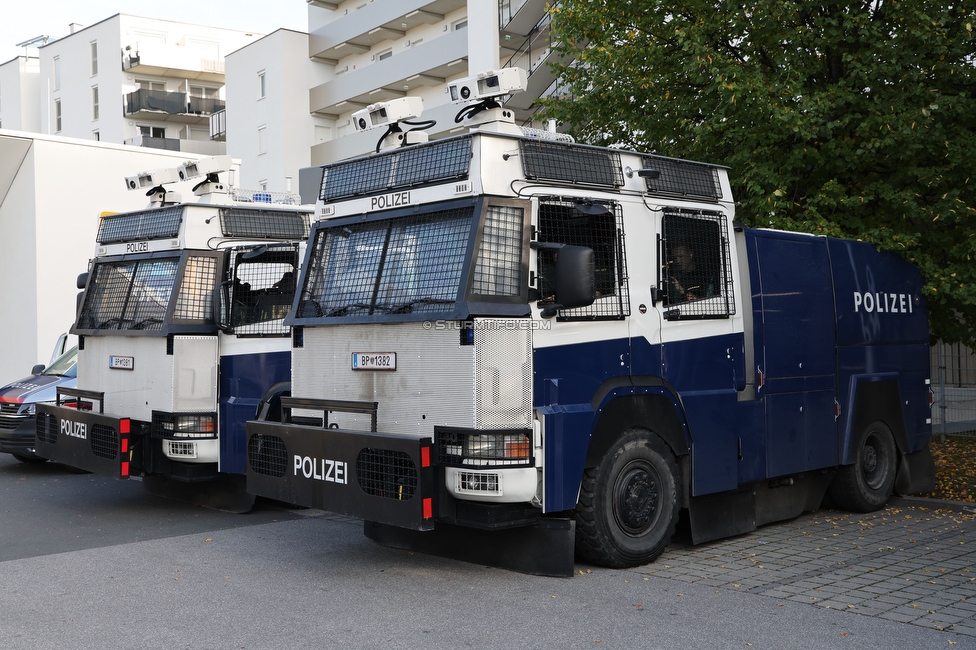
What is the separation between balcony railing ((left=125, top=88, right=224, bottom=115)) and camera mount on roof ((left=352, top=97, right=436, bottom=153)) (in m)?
51.1

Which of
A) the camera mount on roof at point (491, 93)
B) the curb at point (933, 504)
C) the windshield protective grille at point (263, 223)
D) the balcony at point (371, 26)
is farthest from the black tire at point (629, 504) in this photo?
the balcony at point (371, 26)

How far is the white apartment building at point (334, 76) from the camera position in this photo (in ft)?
131

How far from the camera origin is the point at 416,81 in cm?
4094

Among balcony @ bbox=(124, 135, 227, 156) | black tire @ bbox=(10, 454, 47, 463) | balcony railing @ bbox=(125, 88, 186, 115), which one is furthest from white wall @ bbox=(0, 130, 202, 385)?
balcony railing @ bbox=(125, 88, 186, 115)

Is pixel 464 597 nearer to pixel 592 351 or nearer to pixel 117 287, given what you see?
pixel 592 351

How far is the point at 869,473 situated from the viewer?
1012 centimetres

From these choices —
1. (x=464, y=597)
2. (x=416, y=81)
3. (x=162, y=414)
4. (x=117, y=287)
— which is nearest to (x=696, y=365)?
(x=464, y=597)

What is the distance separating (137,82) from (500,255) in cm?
5565

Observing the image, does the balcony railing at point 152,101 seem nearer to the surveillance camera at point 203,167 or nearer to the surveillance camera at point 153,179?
the surveillance camera at point 153,179

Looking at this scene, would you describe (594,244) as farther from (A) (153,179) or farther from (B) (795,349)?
(A) (153,179)

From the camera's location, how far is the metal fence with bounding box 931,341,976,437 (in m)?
16.2

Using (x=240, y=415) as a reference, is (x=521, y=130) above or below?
above

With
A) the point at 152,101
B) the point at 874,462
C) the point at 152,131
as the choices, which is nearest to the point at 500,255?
the point at 874,462

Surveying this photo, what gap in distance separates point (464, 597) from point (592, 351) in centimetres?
187
